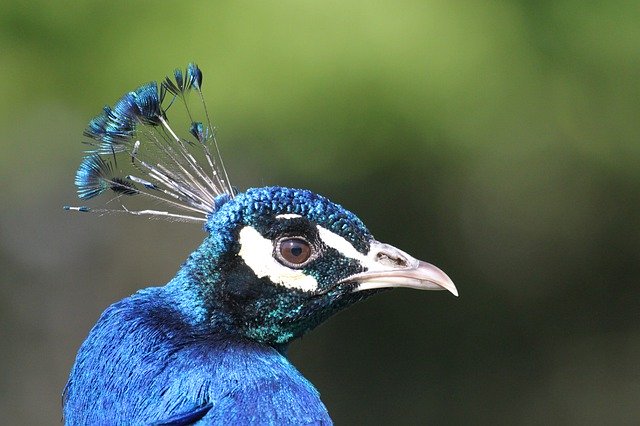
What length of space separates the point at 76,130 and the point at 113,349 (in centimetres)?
219

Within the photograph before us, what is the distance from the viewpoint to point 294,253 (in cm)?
135

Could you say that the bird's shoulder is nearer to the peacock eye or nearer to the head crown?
the peacock eye

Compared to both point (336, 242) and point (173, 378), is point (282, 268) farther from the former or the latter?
point (173, 378)

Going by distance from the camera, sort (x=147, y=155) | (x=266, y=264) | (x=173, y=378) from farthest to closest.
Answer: (x=147, y=155) → (x=266, y=264) → (x=173, y=378)

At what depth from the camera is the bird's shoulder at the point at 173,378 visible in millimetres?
1229

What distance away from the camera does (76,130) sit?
3.34 m

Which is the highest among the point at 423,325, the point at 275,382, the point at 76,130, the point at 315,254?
the point at 76,130

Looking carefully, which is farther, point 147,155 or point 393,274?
point 147,155

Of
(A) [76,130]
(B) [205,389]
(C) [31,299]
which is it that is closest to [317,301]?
(B) [205,389]

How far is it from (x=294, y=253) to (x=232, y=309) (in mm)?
113

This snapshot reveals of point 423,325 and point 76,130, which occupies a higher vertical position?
point 76,130

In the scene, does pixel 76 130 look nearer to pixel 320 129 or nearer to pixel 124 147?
pixel 320 129

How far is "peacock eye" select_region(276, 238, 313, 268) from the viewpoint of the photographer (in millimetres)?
1350

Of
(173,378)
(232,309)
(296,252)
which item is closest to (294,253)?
(296,252)
